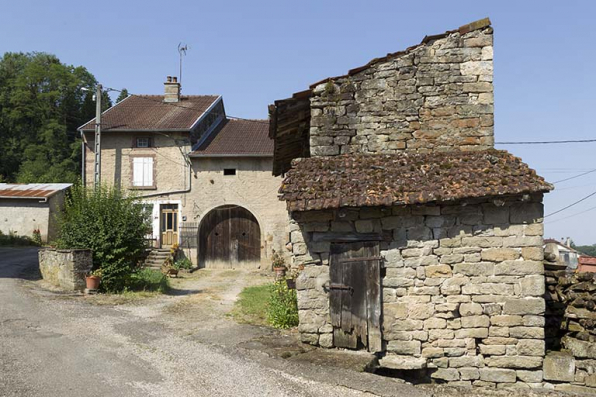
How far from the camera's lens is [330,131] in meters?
8.54

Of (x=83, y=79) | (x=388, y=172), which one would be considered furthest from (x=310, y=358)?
(x=83, y=79)

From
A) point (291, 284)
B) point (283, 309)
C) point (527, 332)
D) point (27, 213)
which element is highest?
point (27, 213)

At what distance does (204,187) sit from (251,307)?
32.1 ft

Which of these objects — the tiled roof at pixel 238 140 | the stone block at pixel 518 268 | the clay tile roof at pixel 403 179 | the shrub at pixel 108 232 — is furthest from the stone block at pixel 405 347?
the tiled roof at pixel 238 140

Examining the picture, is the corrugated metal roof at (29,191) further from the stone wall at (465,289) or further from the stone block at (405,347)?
the stone block at (405,347)

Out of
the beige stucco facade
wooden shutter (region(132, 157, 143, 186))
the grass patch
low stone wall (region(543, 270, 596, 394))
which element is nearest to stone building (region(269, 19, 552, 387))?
low stone wall (region(543, 270, 596, 394))

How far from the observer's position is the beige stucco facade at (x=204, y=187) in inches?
777

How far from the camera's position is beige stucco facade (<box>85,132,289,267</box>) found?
19.7 m

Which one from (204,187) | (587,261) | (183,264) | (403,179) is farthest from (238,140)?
(403,179)

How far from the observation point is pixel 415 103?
27.8 ft

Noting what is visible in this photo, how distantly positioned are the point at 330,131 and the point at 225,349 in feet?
12.9

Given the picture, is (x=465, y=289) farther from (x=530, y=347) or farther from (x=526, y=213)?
(x=526, y=213)

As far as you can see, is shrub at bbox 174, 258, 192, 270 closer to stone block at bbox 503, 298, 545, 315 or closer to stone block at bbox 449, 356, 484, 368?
stone block at bbox 449, 356, 484, 368

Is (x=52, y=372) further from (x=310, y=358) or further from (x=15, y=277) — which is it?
(x=15, y=277)
